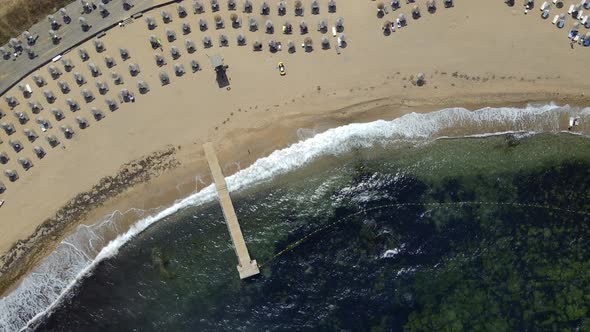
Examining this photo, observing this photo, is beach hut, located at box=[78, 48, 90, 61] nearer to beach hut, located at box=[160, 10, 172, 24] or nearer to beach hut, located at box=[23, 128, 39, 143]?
beach hut, located at box=[160, 10, 172, 24]

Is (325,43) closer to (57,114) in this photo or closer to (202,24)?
(202,24)

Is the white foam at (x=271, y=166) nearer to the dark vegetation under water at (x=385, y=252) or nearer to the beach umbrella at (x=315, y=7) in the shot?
the dark vegetation under water at (x=385, y=252)

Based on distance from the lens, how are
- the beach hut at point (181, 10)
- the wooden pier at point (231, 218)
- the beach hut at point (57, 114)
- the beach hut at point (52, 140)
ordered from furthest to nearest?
the beach hut at point (181, 10), the beach hut at point (57, 114), the beach hut at point (52, 140), the wooden pier at point (231, 218)

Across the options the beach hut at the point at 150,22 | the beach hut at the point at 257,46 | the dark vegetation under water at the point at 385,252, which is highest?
the beach hut at the point at 150,22

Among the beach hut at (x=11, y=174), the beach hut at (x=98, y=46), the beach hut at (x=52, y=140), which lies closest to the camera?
the beach hut at (x=11, y=174)

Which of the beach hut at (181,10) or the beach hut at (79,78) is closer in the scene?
the beach hut at (79,78)

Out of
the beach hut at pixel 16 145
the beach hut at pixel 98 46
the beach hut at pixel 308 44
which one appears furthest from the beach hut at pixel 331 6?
the beach hut at pixel 16 145

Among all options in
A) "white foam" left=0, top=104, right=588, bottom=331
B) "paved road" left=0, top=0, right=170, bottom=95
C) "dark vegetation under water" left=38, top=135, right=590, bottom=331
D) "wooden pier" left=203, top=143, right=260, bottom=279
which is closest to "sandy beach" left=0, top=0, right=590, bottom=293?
"white foam" left=0, top=104, right=588, bottom=331

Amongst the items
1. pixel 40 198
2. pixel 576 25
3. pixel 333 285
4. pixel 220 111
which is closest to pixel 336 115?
pixel 220 111
